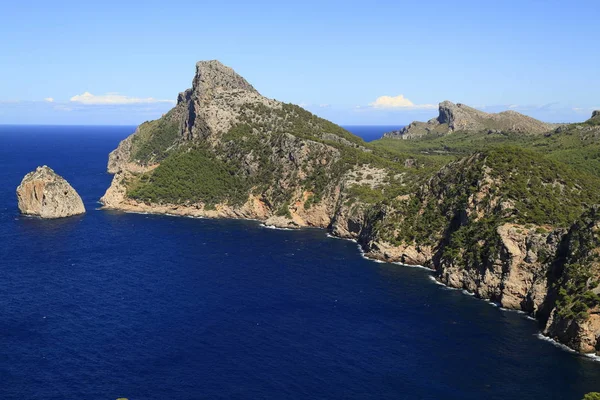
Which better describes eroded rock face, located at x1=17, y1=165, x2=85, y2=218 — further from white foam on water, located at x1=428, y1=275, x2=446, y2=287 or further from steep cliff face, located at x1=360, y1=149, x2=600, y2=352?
white foam on water, located at x1=428, y1=275, x2=446, y2=287

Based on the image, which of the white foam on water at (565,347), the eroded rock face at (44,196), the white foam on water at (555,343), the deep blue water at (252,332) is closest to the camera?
the deep blue water at (252,332)

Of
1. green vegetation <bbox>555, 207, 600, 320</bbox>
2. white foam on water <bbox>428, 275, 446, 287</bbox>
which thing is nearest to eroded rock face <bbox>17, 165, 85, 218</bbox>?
white foam on water <bbox>428, 275, 446, 287</bbox>

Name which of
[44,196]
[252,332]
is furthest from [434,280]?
[44,196]

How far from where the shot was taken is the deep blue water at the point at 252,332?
81.0 m

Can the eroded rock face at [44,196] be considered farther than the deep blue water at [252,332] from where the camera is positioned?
Yes

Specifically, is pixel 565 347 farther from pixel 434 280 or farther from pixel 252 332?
pixel 252 332

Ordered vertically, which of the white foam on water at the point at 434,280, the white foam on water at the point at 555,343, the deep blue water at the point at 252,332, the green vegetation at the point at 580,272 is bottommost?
the deep blue water at the point at 252,332

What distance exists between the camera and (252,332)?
327 ft

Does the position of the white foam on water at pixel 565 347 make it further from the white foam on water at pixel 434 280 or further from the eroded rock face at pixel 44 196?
the eroded rock face at pixel 44 196

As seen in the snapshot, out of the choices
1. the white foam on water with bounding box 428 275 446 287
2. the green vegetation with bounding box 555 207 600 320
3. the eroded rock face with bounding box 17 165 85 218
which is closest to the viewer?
the green vegetation with bounding box 555 207 600 320

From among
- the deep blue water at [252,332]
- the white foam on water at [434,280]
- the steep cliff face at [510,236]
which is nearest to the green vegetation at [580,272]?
the steep cliff face at [510,236]

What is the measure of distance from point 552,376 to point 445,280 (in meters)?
45.4

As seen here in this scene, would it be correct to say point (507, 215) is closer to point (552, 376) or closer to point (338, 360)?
point (552, 376)

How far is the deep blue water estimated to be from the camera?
81.0 m
